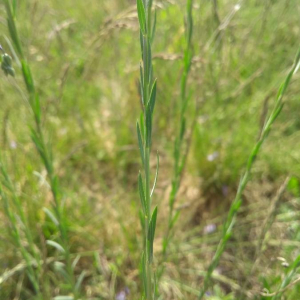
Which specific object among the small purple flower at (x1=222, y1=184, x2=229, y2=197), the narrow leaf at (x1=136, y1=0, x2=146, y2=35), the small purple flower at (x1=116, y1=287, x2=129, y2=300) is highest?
the narrow leaf at (x1=136, y1=0, x2=146, y2=35)

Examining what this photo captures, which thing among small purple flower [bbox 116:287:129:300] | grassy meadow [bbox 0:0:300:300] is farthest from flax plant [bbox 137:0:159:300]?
small purple flower [bbox 116:287:129:300]

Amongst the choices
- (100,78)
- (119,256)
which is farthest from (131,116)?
(119,256)

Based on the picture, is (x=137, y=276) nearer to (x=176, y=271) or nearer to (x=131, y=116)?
(x=176, y=271)

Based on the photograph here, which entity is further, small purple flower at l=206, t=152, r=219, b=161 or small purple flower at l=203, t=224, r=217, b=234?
small purple flower at l=206, t=152, r=219, b=161

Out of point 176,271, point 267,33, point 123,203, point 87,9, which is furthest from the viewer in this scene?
point 87,9

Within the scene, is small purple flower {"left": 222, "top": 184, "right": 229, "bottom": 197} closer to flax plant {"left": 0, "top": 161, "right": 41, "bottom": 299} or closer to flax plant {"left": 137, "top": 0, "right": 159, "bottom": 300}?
flax plant {"left": 0, "top": 161, "right": 41, "bottom": 299}

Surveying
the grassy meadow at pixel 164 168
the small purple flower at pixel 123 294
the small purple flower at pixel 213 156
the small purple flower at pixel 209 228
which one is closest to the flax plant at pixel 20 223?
the grassy meadow at pixel 164 168

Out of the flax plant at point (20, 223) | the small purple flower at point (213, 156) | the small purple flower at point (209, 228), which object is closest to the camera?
the flax plant at point (20, 223)

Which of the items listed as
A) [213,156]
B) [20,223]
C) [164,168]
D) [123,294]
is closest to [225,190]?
[213,156]

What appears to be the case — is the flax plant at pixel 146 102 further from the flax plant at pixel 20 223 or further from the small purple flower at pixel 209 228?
the small purple flower at pixel 209 228
